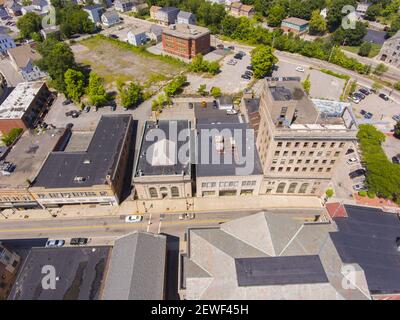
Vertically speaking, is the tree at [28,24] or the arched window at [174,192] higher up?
the tree at [28,24]

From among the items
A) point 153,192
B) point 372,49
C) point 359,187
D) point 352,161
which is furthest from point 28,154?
point 372,49

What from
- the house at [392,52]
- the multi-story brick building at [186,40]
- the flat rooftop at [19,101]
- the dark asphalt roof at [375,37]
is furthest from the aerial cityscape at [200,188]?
the dark asphalt roof at [375,37]

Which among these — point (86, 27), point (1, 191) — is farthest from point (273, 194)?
point (86, 27)

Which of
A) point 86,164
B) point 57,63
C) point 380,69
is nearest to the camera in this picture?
point 86,164

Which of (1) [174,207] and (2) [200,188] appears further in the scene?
(1) [174,207]

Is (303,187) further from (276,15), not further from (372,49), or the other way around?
(276,15)

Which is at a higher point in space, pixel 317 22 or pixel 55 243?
pixel 317 22

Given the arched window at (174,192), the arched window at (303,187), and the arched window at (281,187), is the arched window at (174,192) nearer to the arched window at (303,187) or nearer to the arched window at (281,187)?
the arched window at (281,187)
